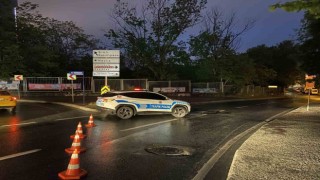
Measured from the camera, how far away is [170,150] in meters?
10.1

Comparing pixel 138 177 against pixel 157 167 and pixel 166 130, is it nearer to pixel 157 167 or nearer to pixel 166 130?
pixel 157 167

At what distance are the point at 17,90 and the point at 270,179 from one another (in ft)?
123

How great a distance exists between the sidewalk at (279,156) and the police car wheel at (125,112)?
8210 millimetres

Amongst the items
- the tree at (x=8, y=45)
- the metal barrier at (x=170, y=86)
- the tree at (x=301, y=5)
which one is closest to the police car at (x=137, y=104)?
the tree at (x=301, y=5)

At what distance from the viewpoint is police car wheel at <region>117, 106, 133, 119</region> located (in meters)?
18.9

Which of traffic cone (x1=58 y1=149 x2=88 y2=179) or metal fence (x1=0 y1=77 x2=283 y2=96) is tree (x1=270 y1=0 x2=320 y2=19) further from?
metal fence (x1=0 y1=77 x2=283 y2=96)

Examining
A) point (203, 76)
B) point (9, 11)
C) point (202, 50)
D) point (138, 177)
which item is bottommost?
point (138, 177)

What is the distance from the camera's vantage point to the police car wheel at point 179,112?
20.0 m

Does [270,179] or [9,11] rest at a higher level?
[9,11]

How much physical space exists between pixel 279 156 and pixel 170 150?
2965mm

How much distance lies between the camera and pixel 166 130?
47.4 feet

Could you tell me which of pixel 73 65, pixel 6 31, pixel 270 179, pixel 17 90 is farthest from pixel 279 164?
pixel 73 65

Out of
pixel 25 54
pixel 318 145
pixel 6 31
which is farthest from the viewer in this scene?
pixel 25 54

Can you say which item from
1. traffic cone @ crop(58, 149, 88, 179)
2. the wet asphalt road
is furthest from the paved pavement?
traffic cone @ crop(58, 149, 88, 179)
